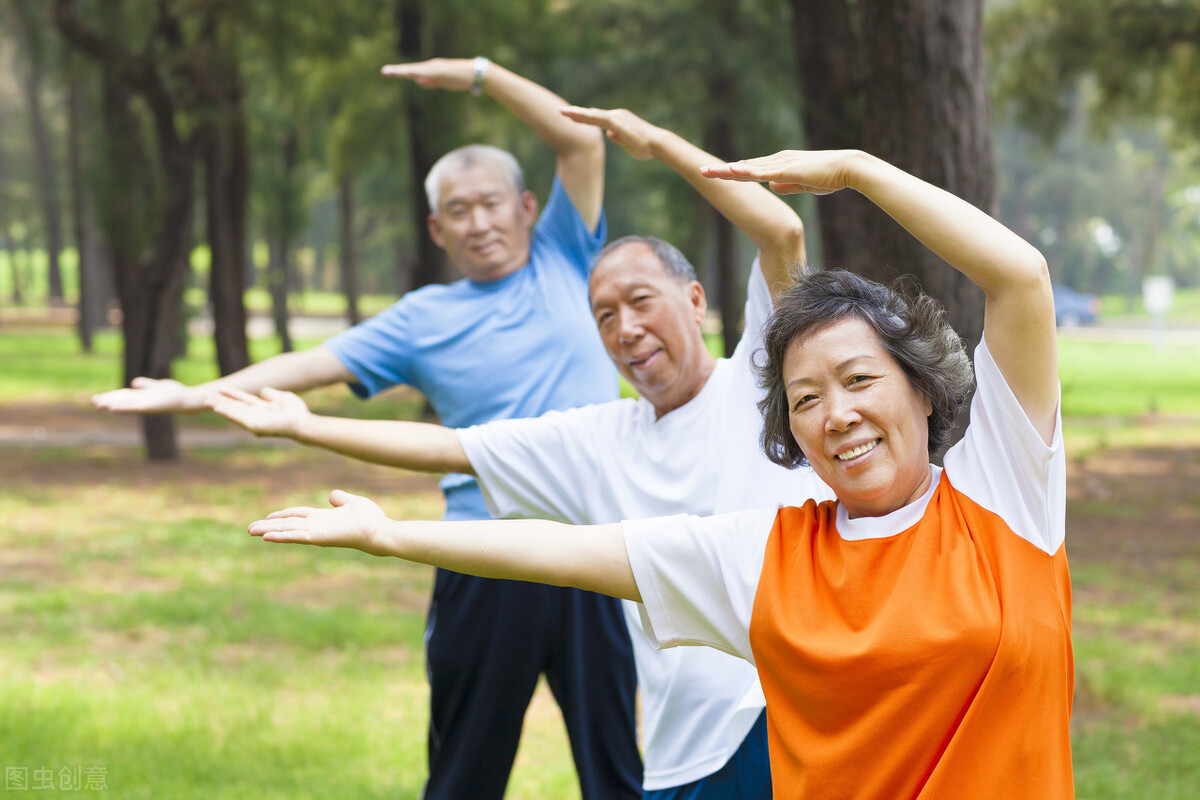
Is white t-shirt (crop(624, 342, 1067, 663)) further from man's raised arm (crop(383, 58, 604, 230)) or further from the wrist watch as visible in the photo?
the wrist watch

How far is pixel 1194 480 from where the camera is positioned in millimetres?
11648

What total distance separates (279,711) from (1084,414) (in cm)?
1443

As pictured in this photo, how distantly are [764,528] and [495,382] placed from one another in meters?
1.70

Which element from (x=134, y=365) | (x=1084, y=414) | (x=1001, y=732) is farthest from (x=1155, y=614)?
(x=1084, y=414)

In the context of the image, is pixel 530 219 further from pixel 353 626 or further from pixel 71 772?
pixel 353 626

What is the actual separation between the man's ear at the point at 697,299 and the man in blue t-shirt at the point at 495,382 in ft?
2.58

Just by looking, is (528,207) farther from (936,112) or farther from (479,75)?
(936,112)

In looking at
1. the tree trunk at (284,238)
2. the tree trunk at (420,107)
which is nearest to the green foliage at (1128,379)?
the tree trunk at (420,107)

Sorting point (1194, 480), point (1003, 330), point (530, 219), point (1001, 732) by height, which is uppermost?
point (530, 219)

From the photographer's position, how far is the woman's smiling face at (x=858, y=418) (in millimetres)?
1895

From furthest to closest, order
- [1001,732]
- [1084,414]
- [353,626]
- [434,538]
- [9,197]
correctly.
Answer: [9,197]
[1084,414]
[353,626]
[434,538]
[1001,732]

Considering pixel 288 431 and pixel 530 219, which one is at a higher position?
pixel 530 219

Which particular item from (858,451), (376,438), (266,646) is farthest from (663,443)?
(266,646)

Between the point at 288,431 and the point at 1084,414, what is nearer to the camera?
the point at 288,431
